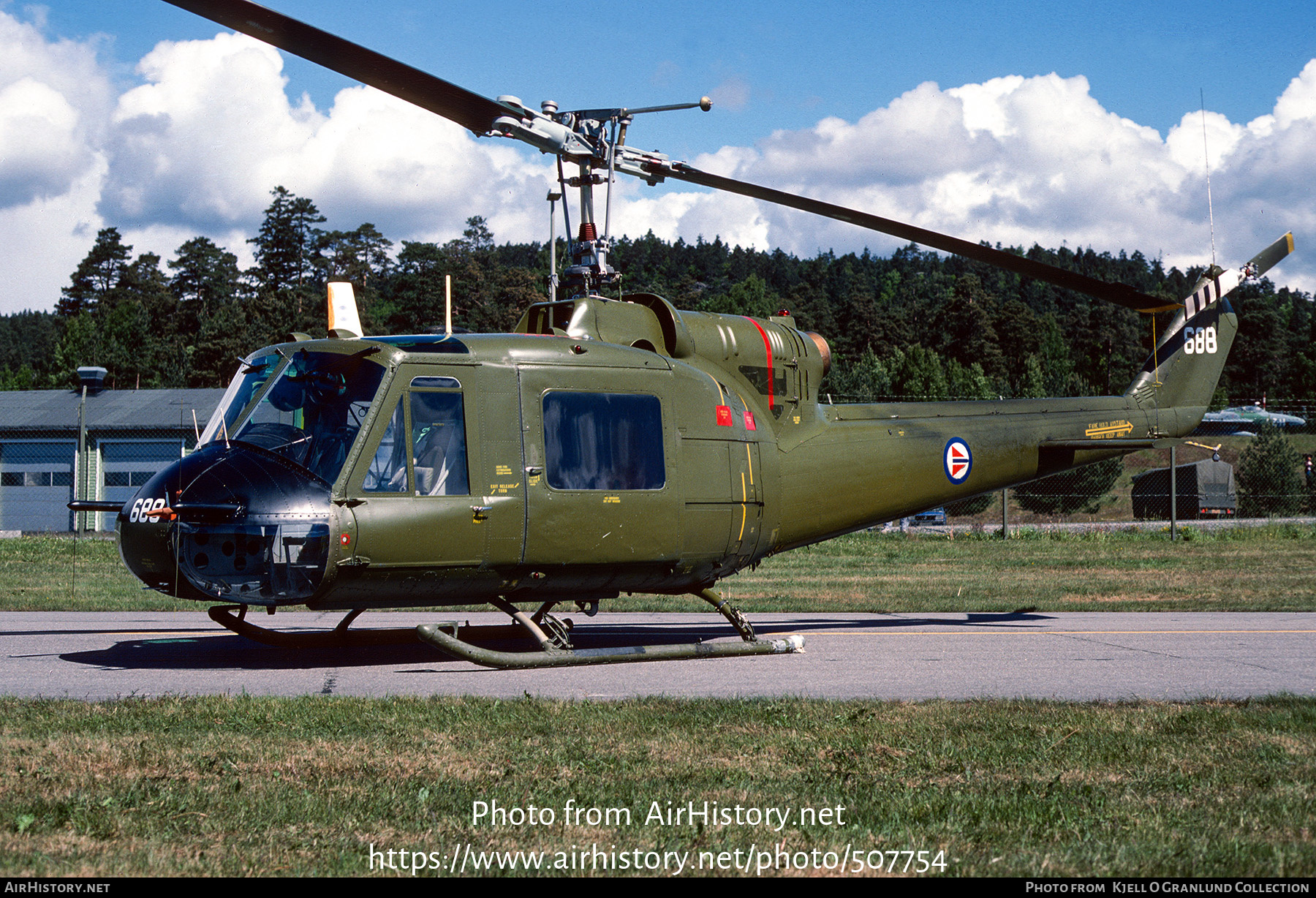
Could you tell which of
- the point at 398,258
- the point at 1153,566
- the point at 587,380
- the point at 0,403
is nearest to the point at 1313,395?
the point at 398,258

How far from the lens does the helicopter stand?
27.2ft

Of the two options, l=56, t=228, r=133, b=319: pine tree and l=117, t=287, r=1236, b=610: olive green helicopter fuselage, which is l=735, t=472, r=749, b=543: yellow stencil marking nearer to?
l=117, t=287, r=1236, b=610: olive green helicopter fuselage

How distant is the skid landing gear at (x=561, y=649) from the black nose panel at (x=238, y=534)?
1227 mm

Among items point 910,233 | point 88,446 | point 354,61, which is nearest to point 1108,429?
point 910,233

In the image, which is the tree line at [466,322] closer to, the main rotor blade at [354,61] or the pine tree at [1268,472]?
the pine tree at [1268,472]

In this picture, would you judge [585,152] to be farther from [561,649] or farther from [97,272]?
[97,272]

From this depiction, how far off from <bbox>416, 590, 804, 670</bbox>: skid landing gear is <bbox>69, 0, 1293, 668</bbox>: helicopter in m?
0.03

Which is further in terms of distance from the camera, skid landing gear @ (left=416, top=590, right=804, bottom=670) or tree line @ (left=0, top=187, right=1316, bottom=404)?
tree line @ (left=0, top=187, right=1316, bottom=404)

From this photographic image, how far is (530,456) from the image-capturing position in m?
9.24

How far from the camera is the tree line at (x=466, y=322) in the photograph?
69.8 m

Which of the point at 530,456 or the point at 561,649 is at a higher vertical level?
the point at 530,456

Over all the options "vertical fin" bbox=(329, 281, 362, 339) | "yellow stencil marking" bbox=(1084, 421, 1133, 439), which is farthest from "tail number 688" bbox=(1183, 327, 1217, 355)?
"vertical fin" bbox=(329, 281, 362, 339)

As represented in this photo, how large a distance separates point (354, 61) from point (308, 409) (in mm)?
2699
